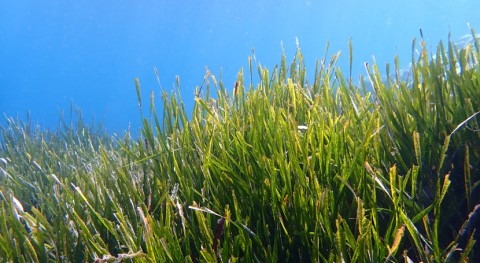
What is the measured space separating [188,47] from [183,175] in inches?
4105

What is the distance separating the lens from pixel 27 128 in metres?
7.80

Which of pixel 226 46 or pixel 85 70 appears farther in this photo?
pixel 226 46

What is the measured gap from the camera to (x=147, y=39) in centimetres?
9281

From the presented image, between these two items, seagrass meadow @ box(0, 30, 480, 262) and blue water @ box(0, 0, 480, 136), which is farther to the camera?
blue water @ box(0, 0, 480, 136)

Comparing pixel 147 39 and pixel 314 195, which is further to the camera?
pixel 147 39

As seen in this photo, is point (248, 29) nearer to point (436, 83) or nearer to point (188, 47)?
point (188, 47)

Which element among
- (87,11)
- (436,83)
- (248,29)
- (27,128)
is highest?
(248,29)

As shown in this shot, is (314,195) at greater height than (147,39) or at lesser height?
lesser

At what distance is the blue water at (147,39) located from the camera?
75188 millimetres

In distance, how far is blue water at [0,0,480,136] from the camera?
75.2 m

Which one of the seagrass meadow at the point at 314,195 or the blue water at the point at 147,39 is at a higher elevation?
the blue water at the point at 147,39

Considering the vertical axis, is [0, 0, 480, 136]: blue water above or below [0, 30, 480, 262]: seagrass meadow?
above

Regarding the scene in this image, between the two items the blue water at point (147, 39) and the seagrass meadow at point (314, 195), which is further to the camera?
the blue water at point (147, 39)

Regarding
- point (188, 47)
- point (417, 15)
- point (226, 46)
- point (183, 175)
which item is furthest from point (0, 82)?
point (183, 175)
